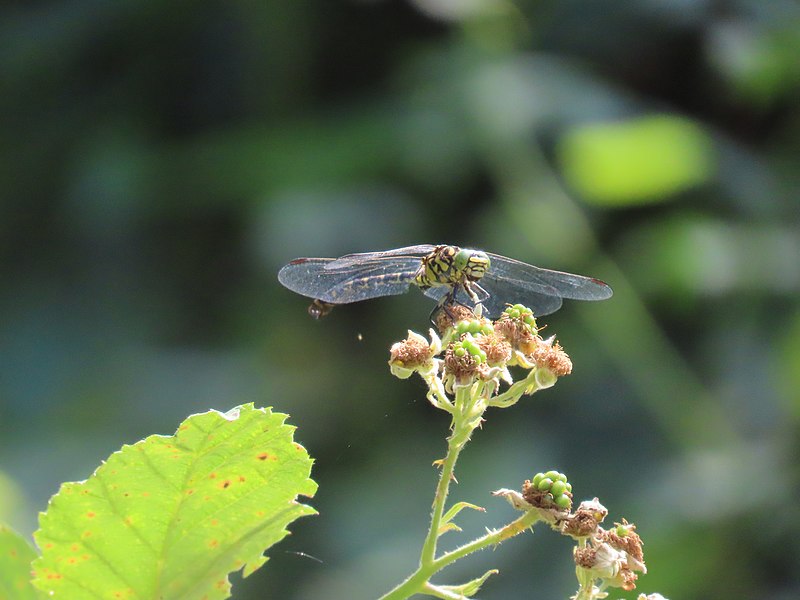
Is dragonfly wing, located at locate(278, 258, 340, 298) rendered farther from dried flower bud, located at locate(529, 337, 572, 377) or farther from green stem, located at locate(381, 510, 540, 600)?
green stem, located at locate(381, 510, 540, 600)

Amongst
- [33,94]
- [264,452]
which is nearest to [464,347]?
[264,452]

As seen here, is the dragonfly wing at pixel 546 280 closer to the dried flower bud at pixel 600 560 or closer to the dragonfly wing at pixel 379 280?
the dragonfly wing at pixel 379 280

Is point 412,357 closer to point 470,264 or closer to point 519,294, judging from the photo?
point 470,264

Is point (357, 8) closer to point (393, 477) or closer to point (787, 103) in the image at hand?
point (787, 103)

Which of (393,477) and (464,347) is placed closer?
(464,347)

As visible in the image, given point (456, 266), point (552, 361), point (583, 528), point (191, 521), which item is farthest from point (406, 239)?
point (191, 521)
